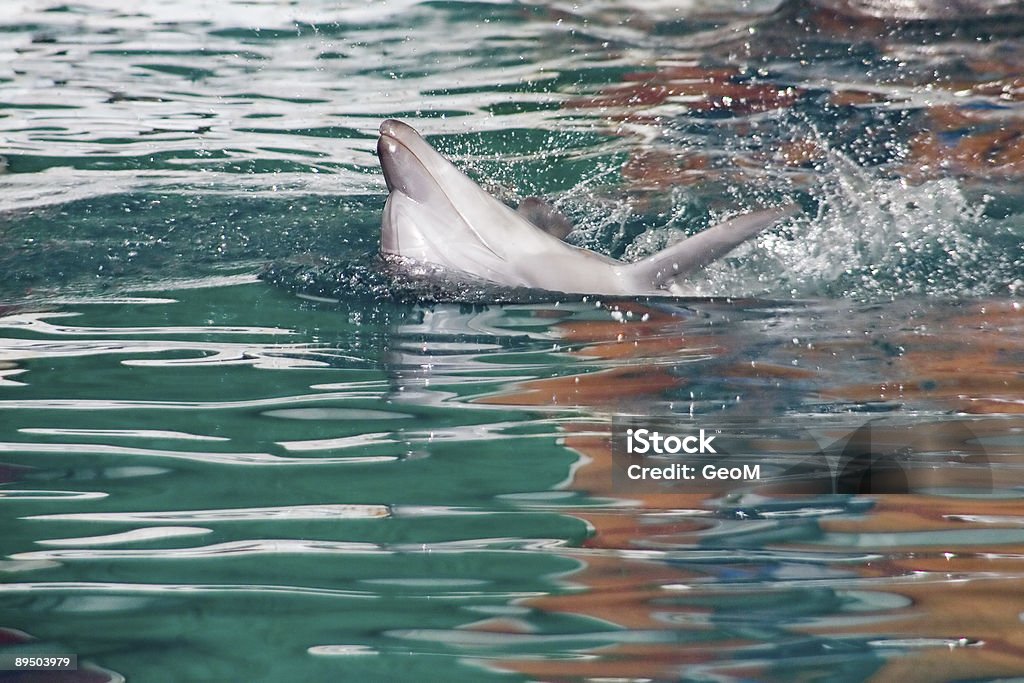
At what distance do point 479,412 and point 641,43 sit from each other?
8604 millimetres

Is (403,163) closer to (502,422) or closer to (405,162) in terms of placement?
(405,162)

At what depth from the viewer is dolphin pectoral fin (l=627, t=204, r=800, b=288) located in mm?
4164

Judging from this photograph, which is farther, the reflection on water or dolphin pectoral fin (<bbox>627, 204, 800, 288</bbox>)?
dolphin pectoral fin (<bbox>627, 204, 800, 288</bbox>)

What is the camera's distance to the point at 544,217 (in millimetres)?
4832

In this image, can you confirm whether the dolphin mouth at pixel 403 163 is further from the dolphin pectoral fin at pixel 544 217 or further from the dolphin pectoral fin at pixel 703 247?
the dolphin pectoral fin at pixel 703 247

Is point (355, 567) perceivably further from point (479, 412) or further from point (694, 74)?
point (694, 74)

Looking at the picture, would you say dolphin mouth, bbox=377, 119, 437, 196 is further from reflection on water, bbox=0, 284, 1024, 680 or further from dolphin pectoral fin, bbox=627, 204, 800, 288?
dolphin pectoral fin, bbox=627, 204, 800, 288

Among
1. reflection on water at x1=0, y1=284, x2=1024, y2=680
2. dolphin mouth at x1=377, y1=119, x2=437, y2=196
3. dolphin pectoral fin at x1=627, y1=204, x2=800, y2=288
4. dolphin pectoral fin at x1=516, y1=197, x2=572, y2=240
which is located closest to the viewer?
reflection on water at x1=0, y1=284, x2=1024, y2=680

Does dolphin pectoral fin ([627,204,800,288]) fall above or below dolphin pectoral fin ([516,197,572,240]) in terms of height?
below

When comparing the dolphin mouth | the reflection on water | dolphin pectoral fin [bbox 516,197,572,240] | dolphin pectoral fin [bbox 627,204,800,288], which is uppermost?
the dolphin mouth

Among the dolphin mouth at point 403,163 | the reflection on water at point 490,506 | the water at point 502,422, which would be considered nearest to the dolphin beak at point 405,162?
the dolphin mouth at point 403,163

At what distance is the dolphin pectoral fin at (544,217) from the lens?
15.7 feet

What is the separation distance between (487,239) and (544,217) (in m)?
0.77

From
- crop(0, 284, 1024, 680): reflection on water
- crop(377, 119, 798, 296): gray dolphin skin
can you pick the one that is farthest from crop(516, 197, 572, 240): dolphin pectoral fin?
Answer: crop(0, 284, 1024, 680): reflection on water
